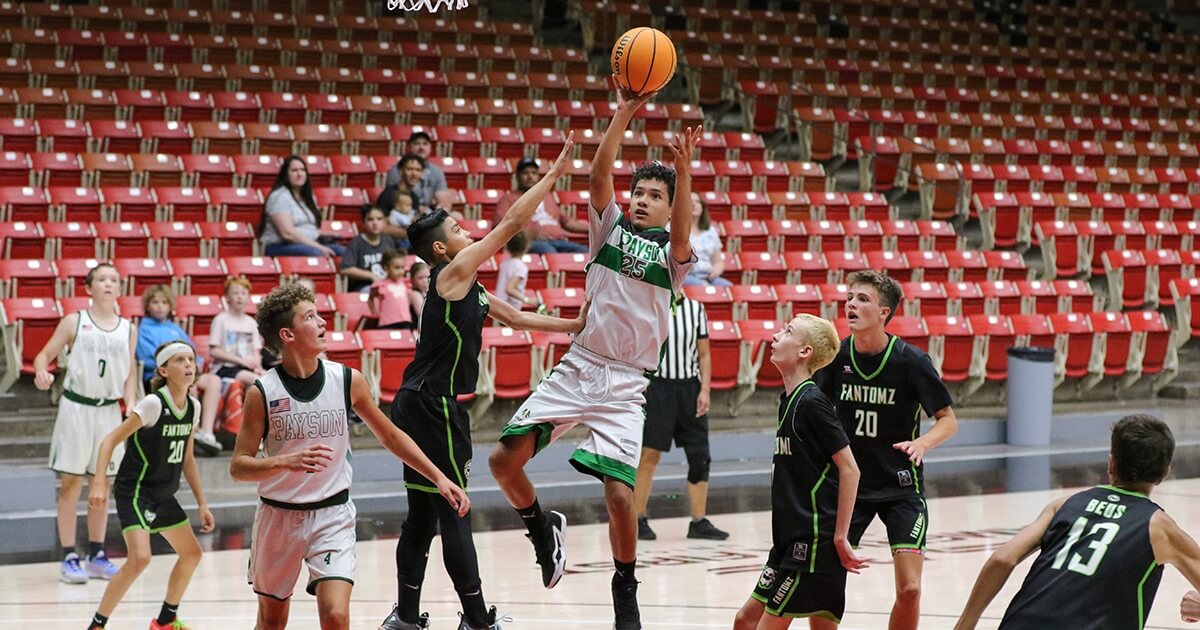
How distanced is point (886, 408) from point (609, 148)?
4.48 ft

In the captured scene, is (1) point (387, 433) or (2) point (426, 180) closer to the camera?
Answer: (1) point (387, 433)

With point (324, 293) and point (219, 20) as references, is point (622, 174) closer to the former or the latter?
point (324, 293)

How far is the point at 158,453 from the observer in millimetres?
6742

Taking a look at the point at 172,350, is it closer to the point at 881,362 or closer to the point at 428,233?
the point at 428,233

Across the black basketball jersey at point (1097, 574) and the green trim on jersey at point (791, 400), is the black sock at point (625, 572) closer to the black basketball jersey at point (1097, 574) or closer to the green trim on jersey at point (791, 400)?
the green trim on jersey at point (791, 400)

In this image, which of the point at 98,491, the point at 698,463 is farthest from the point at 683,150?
the point at 698,463

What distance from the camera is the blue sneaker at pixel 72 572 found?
7609 millimetres

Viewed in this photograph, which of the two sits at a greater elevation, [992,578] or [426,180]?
[426,180]

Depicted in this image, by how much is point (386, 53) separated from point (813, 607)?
40.5ft

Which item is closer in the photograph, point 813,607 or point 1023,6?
point 813,607

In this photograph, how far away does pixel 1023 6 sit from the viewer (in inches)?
878

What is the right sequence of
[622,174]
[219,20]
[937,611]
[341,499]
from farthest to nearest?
[219,20], [622,174], [937,611], [341,499]

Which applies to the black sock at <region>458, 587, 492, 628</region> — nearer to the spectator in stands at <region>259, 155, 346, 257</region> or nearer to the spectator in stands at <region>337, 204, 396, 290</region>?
the spectator in stands at <region>337, 204, 396, 290</region>

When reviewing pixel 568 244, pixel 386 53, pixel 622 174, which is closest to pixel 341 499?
pixel 568 244
